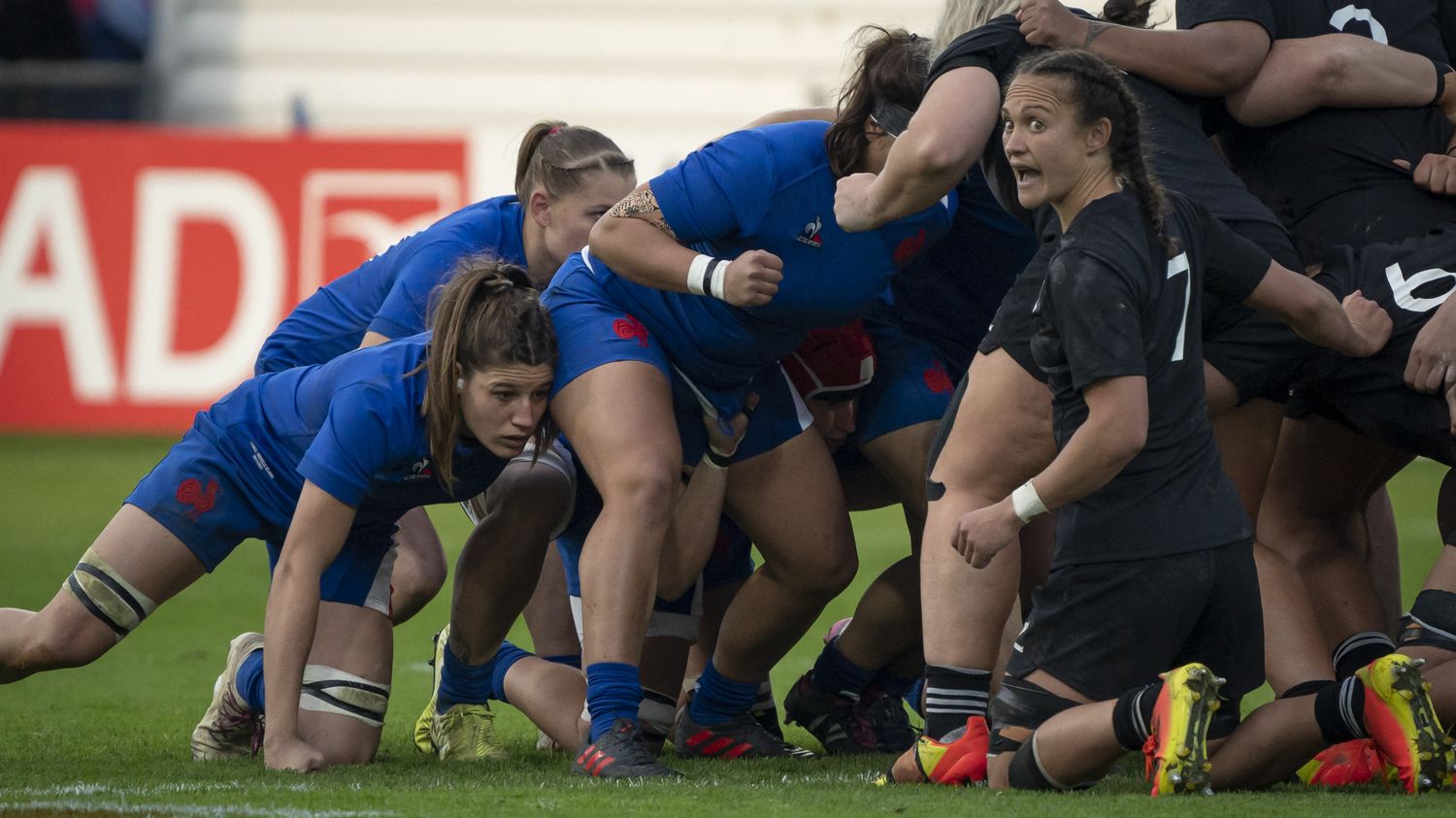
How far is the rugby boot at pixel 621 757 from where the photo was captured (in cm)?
364

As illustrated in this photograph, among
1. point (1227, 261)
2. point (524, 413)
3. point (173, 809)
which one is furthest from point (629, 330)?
point (173, 809)

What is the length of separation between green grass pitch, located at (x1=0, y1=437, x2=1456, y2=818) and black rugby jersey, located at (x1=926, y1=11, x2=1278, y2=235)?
125 centimetres

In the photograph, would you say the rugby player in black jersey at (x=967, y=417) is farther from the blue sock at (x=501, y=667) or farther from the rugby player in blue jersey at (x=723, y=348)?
the blue sock at (x=501, y=667)

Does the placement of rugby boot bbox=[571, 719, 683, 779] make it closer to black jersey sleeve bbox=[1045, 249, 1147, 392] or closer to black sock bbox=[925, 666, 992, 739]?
black sock bbox=[925, 666, 992, 739]

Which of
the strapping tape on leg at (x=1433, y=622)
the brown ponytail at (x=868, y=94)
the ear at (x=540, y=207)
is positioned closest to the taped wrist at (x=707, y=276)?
the brown ponytail at (x=868, y=94)

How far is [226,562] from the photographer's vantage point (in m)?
8.08

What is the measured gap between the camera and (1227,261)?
11.7 ft

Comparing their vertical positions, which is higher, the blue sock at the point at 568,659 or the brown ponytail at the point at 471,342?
the brown ponytail at the point at 471,342

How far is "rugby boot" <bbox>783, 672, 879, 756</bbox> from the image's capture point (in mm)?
4539

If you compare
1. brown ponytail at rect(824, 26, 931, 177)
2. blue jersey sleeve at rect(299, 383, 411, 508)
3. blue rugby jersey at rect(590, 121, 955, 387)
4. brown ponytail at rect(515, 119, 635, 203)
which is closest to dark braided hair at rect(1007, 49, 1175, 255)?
brown ponytail at rect(824, 26, 931, 177)

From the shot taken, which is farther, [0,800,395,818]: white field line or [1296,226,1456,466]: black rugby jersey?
[1296,226,1456,466]: black rugby jersey

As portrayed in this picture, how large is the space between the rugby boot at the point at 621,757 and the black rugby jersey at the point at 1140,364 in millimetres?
899

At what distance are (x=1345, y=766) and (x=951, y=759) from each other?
76 cm

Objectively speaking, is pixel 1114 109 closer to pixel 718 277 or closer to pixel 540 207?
pixel 718 277
